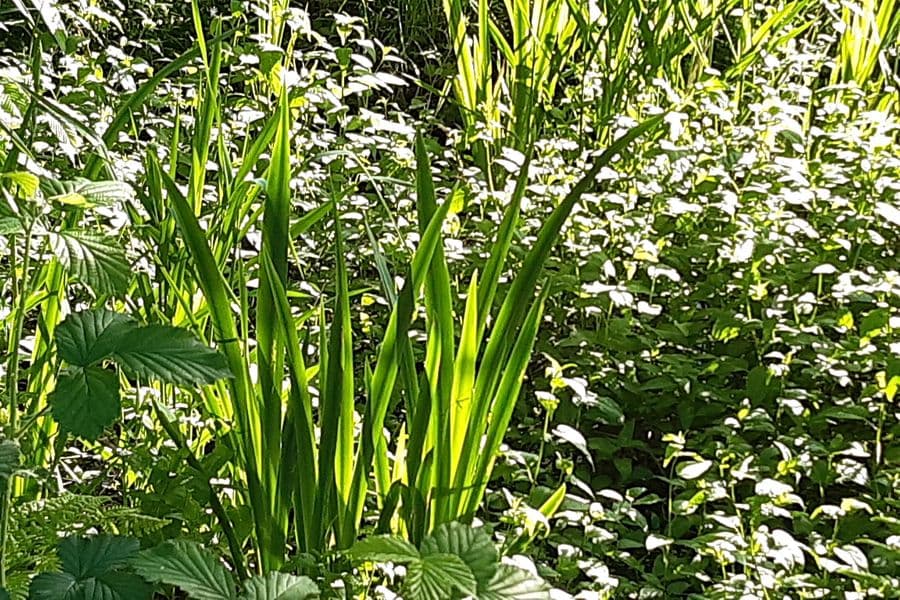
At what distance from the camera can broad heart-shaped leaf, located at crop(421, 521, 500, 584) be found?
0.95m

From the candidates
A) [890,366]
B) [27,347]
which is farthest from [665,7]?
[27,347]

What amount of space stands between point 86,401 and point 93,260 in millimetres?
138

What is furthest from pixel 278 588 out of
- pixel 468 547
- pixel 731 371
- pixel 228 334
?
pixel 731 371

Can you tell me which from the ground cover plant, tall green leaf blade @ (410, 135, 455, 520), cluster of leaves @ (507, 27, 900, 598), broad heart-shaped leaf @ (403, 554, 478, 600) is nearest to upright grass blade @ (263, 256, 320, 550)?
the ground cover plant

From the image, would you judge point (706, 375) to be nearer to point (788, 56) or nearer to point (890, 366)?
point (890, 366)

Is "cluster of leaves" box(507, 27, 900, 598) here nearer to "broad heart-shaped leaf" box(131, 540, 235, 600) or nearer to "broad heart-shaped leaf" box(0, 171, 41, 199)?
"broad heart-shaped leaf" box(131, 540, 235, 600)

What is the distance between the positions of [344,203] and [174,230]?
0.65m

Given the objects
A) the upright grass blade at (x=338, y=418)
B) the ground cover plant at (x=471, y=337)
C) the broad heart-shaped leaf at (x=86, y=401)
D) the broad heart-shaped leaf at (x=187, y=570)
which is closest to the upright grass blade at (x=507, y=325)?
the ground cover plant at (x=471, y=337)

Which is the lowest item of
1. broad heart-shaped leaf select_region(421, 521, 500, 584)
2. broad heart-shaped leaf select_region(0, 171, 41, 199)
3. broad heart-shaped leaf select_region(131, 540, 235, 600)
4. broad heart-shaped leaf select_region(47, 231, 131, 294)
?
broad heart-shaped leaf select_region(421, 521, 500, 584)

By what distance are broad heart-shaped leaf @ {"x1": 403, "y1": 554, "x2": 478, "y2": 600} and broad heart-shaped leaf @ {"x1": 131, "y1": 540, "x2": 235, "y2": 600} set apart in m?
0.16

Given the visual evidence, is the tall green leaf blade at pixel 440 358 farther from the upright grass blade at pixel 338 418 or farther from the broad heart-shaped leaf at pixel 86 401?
→ the broad heart-shaped leaf at pixel 86 401

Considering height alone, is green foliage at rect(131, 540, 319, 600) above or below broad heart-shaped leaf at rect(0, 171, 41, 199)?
below

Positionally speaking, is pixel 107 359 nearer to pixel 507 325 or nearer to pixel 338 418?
pixel 338 418

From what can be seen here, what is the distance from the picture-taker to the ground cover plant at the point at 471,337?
105 cm
